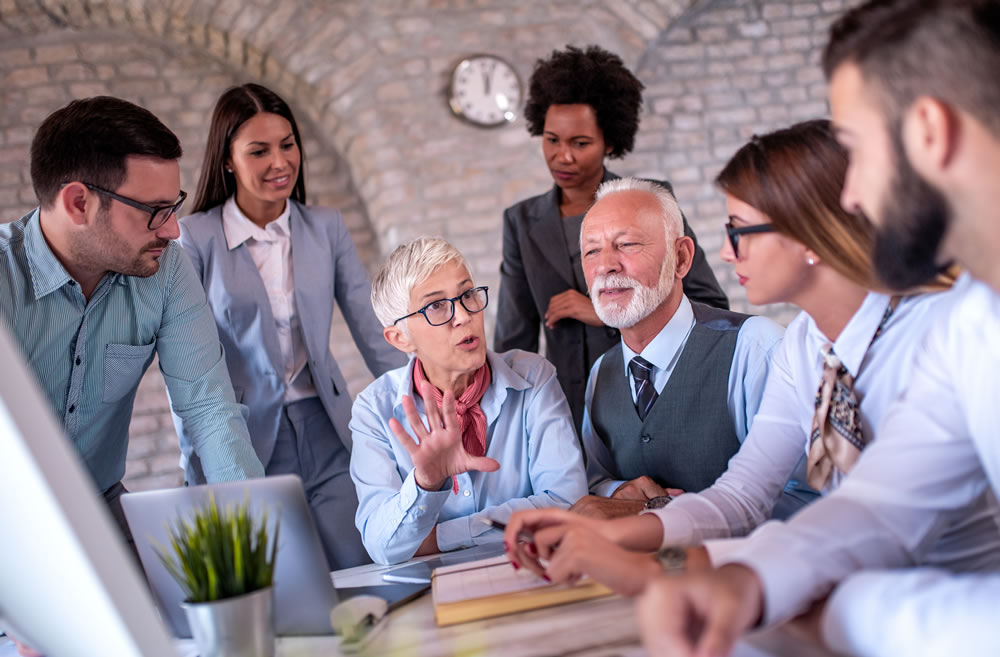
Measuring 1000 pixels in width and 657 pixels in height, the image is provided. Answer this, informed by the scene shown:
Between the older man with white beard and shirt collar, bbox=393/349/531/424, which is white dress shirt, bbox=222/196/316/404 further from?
the older man with white beard

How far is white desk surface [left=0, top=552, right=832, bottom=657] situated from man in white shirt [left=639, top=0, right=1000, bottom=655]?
0.04 metres

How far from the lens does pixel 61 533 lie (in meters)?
0.72

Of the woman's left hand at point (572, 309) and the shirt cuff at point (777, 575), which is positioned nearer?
the shirt cuff at point (777, 575)

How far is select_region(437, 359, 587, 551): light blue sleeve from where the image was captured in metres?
1.92

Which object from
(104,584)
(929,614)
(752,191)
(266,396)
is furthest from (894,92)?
(266,396)

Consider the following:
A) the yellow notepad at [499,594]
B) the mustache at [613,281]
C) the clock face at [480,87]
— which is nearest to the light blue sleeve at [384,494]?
the yellow notepad at [499,594]

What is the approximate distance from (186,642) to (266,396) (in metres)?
1.45

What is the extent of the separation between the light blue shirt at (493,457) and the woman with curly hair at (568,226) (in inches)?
30.1

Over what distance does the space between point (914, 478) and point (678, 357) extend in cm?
110

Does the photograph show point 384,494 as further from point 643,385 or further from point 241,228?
point 241,228

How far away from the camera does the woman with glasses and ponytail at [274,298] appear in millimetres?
2779

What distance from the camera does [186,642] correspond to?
4.51 ft

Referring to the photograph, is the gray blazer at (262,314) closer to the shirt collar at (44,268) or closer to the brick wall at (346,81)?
the shirt collar at (44,268)

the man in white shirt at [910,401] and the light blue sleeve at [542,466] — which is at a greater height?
the man in white shirt at [910,401]
